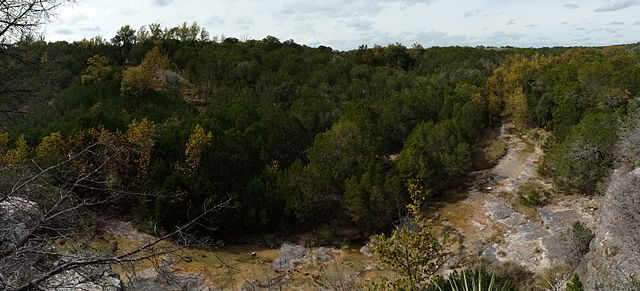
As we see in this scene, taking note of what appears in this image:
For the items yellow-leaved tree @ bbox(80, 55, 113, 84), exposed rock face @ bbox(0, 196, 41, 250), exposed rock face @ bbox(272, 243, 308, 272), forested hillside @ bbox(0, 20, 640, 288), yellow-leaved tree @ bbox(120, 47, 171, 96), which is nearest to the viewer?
exposed rock face @ bbox(0, 196, 41, 250)

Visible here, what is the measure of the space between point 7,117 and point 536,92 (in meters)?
39.2

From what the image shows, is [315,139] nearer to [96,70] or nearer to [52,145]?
[52,145]

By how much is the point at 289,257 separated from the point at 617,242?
12678 mm

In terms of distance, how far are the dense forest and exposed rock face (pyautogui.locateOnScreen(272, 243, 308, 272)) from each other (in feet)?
5.88

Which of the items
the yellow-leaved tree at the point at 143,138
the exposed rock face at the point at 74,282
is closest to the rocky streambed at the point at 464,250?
the yellow-leaved tree at the point at 143,138

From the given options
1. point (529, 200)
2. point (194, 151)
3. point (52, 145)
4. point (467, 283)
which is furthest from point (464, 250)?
point (52, 145)

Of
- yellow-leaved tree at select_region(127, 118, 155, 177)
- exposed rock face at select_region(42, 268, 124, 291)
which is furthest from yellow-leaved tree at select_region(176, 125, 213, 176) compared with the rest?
exposed rock face at select_region(42, 268, 124, 291)

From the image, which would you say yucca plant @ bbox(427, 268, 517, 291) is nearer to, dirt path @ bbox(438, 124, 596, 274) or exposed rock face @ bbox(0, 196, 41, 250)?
exposed rock face @ bbox(0, 196, 41, 250)

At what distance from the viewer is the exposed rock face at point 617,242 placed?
478 inches

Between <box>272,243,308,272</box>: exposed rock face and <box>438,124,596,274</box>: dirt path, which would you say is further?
<box>272,243,308,272</box>: exposed rock face

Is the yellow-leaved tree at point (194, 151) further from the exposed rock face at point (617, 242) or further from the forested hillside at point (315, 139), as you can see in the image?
the exposed rock face at point (617, 242)

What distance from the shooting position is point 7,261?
403 cm

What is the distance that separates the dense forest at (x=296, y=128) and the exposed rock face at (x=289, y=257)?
1.79m

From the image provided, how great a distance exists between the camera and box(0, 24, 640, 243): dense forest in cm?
2141
